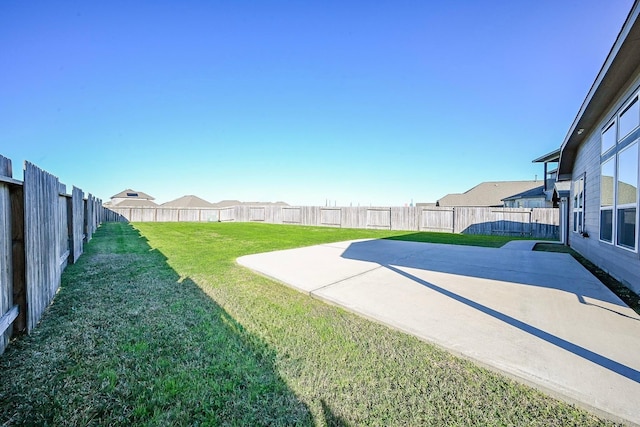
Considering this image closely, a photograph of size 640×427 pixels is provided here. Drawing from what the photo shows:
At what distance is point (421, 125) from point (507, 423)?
16.5 m

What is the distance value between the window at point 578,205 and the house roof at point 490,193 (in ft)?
79.1

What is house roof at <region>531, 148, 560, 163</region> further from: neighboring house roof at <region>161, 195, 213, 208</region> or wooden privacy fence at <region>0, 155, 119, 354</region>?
neighboring house roof at <region>161, 195, 213, 208</region>

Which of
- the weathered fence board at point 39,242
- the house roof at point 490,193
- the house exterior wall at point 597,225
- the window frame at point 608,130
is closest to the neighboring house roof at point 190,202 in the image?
the house roof at point 490,193

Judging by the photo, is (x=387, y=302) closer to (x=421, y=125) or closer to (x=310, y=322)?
(x=310, y=322)

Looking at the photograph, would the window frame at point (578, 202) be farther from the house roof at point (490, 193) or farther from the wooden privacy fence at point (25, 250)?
the house roof at point (490, 193)

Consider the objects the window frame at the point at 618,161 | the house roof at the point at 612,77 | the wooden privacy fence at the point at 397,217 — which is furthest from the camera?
the wooden privacy fence at the point at 397,217

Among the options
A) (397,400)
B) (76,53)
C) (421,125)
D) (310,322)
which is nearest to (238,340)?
(310,322)

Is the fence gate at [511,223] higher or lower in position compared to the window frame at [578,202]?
lower

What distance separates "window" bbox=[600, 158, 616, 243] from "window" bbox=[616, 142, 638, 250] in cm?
44

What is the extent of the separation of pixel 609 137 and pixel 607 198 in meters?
1.27

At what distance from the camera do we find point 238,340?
7.86ft

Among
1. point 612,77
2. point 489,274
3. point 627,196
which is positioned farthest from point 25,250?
point 612,77

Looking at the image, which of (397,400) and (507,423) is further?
(397,400)

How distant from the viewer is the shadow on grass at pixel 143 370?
4.98 feet
